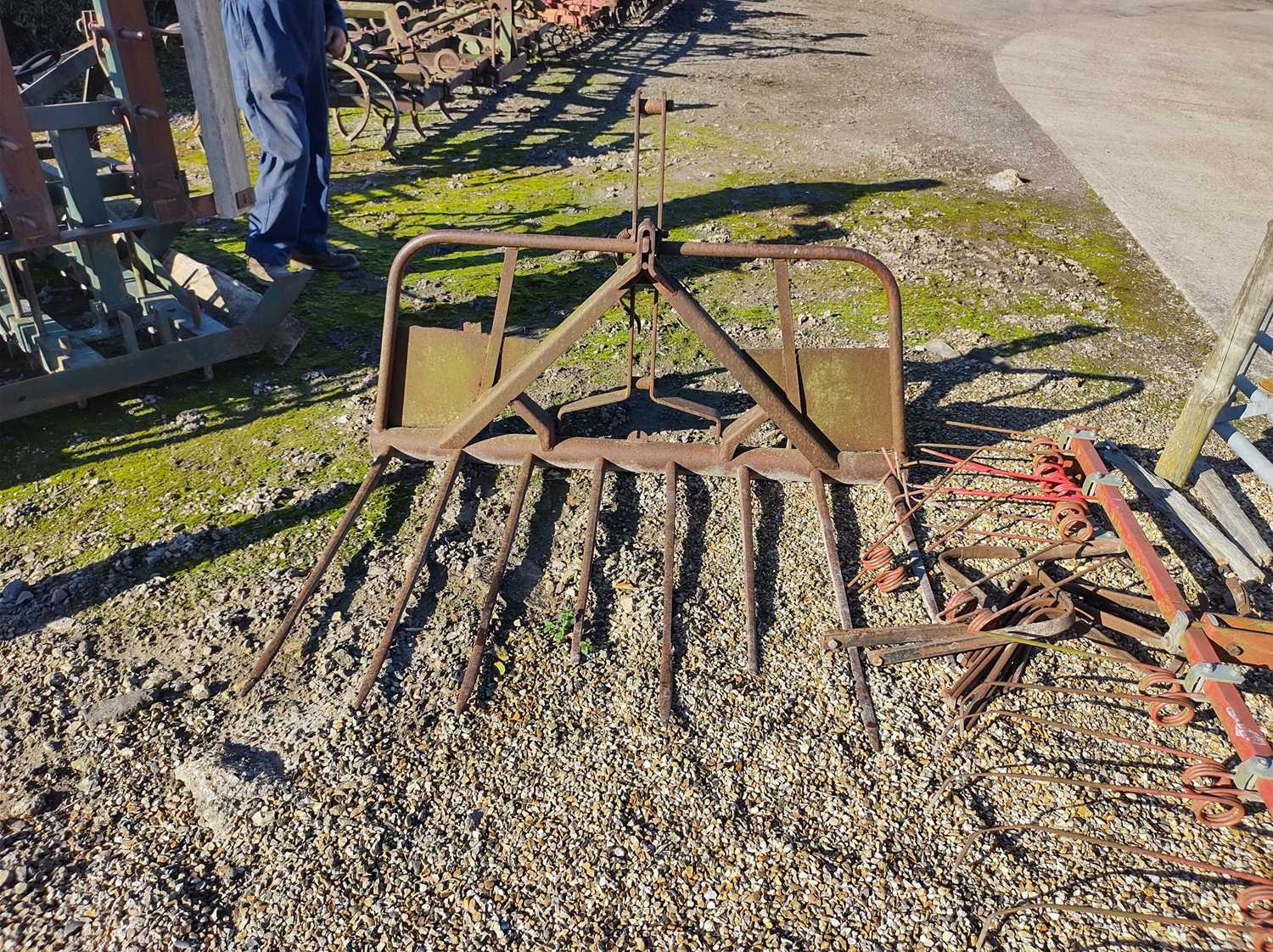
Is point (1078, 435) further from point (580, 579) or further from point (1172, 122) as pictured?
point (1172, 122)

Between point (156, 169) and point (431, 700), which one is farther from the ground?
point (156, 169)

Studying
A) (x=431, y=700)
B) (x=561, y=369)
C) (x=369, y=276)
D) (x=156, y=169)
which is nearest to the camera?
(x=431, y=700)

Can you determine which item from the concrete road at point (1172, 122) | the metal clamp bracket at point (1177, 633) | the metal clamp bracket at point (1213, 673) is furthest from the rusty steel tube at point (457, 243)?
the concrete road at point (1172, 122)

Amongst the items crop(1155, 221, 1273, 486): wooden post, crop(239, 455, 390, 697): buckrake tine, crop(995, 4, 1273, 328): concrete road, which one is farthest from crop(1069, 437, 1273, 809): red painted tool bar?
crop(995, 4, 1273, 328): concrete road

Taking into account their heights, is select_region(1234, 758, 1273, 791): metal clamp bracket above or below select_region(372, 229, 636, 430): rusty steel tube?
below

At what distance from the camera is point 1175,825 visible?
2729 millimetres

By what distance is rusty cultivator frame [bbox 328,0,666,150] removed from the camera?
864 cm

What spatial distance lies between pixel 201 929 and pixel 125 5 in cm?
396

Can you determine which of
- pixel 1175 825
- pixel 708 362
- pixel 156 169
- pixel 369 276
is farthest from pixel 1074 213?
pixel 156 169

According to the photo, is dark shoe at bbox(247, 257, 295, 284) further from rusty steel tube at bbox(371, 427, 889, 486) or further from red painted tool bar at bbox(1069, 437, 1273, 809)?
red painted tool bar at bbox(1069, 437, 1273, 809)

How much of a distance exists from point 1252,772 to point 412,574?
2592mm

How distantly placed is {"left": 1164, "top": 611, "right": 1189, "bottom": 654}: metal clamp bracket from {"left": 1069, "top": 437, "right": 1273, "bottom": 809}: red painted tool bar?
11 millimetres

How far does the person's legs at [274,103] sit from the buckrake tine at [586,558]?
2780mm

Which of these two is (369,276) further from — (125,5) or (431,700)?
(431,700)
